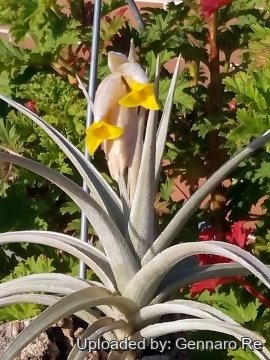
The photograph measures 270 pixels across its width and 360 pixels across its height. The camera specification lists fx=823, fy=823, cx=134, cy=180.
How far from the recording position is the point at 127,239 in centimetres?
104

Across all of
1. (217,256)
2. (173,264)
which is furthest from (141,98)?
(217,256)

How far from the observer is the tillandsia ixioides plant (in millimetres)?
958

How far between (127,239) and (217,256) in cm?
30

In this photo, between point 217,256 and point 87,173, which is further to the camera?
point 217,256

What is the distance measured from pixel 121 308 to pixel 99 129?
0.22 meters

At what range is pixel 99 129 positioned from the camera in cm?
97

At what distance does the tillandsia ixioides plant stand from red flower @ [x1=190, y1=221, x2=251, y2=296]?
0.20 meters

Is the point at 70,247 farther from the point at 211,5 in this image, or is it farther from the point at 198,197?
the point at 211,5

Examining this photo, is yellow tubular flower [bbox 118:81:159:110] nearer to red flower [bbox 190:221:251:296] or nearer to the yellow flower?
the yellow flower

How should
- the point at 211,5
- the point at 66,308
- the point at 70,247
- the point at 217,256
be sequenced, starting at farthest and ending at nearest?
the point at 211,5
the point at 217,256
the point at 70,247
the point at 66,308

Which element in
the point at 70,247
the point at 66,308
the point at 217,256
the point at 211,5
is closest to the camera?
the point at 66,308

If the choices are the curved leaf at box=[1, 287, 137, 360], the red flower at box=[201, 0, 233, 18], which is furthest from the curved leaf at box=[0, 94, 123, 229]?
the red flower at box=[201, 0, 233, 18]

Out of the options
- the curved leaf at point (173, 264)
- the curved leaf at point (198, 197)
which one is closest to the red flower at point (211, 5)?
the curved leaf at point (198, 197)

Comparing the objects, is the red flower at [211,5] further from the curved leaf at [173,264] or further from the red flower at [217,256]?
the curved leaf at [173,264]
